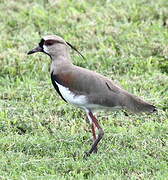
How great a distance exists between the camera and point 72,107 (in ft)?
26.6

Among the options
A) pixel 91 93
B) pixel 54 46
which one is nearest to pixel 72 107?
pixel 54 46

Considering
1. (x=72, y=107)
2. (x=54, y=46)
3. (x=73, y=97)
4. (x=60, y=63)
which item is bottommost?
(x=72, y=107)

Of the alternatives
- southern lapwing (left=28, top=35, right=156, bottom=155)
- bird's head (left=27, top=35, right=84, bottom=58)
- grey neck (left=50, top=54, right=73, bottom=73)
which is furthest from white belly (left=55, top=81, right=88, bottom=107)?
bird's head (left=27, top=35, right=84, bottom=58)

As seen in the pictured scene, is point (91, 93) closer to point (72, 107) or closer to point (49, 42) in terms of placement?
point (49, 42)

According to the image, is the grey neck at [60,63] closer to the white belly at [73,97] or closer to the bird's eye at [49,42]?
the bird's eye at [49,42]

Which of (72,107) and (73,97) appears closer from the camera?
(73,97)

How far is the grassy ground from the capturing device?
6.48m

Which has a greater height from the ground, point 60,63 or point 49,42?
point 49,42

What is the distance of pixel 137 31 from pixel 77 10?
1218 mm

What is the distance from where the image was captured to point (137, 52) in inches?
385

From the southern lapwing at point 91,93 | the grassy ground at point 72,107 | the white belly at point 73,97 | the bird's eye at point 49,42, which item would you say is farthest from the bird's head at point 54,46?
the grassy ground at point 72,107

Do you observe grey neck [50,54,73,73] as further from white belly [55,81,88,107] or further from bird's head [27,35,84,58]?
white belly [55,81,88,107]

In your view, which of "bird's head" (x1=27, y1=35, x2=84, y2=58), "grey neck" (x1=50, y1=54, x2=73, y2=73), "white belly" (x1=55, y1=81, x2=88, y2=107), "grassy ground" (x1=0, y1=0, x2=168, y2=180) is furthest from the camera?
"bird's head" (x1=27, y1=35, x2=84, y2=58)

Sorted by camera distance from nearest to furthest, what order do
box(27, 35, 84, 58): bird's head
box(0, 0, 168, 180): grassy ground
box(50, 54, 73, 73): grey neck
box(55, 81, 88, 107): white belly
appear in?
1. box(0, 0, 168, 180): grassy ground
2. box(55, 81, 88, 107): white belly
3. box(50, 54, 73, 73): grey neck
4. box(27, 35, 84, 58): bird's head
